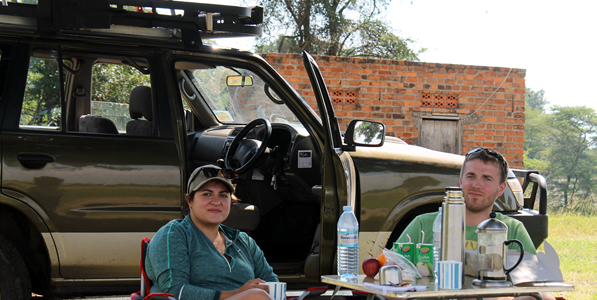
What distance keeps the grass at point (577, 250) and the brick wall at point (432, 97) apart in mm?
1814

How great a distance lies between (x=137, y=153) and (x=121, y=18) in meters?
0.82

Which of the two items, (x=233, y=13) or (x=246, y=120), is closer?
(x=233, y=13)

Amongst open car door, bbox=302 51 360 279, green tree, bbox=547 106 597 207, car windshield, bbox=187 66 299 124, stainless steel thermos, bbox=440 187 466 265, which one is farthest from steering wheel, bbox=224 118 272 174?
green tree, bbox=547 106 597 207

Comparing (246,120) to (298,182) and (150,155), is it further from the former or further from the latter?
(150,155)

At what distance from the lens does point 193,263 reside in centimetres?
263

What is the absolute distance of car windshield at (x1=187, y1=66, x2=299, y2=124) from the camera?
13.7ft

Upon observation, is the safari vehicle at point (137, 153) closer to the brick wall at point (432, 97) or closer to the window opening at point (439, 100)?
the brick wall at point (432, 97)

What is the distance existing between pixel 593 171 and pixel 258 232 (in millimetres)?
26979

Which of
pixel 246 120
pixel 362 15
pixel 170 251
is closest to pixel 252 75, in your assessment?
pixel 246 120

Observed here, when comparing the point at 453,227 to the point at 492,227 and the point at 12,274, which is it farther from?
the point at 12,274

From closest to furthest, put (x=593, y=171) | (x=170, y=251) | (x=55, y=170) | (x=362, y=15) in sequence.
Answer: (x=170, y=251) < (x=55, y=170) < (x=362, y=15) < (x=593, y=171)

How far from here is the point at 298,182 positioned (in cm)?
429

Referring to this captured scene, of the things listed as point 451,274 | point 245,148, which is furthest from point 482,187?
point 245,148

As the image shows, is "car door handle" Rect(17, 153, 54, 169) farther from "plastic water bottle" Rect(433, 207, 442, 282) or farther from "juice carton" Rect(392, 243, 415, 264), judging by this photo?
"plastic water bottle" Rect(433, 207, 442, 282)
